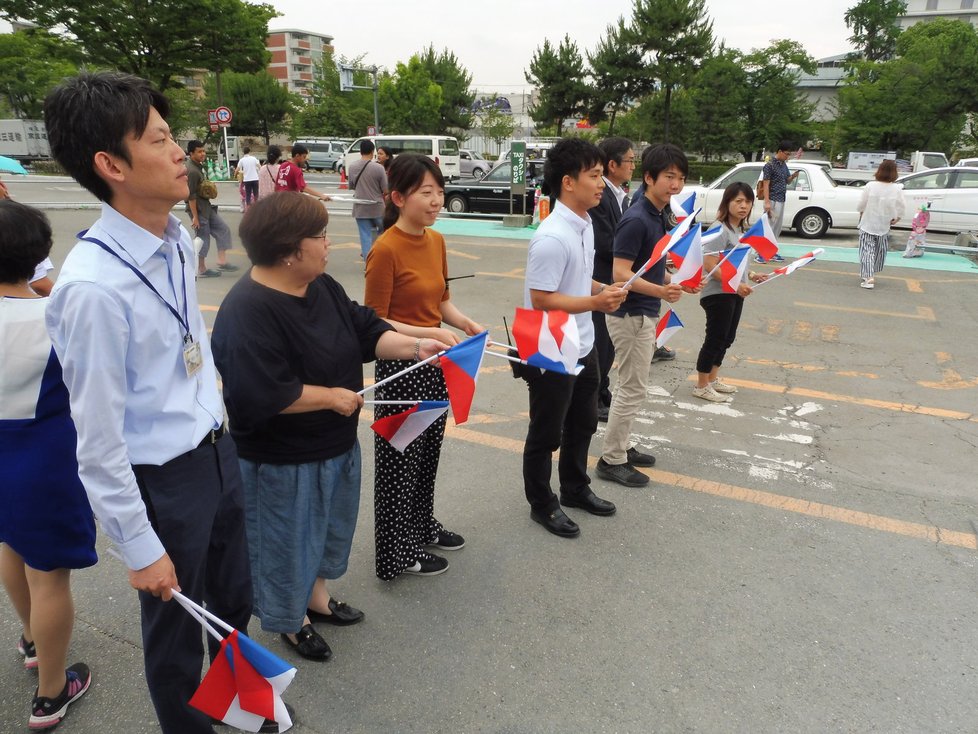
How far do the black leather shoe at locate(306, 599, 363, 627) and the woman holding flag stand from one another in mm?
3217

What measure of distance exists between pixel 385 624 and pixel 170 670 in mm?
1032

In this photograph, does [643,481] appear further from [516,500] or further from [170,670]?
[170,670]

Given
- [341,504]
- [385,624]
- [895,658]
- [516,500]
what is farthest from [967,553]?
[341,504]

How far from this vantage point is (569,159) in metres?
3.04

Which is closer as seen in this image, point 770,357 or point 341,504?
point 341,504

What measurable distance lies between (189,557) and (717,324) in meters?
4.10

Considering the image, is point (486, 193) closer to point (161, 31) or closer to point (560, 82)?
point (161, 31)

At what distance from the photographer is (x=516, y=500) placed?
3754 millimetres

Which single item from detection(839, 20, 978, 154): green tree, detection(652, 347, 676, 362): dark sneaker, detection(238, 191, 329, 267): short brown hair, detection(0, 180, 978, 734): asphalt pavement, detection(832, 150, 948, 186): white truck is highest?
detection(839, 20, 978, 154): green tree

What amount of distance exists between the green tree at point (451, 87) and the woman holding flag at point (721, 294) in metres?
51.4

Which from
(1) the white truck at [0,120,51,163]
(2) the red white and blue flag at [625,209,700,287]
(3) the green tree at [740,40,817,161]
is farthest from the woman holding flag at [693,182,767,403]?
(1) the white truck at [0,120,51,163]

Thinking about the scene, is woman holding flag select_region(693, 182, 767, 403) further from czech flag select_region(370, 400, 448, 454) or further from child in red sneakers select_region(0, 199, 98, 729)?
child in red sneakers select_region(0, 199, 98, 729)

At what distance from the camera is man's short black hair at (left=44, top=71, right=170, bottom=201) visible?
Answer: 1464 millimetres

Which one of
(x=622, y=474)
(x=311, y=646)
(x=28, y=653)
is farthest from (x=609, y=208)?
(x=28, y=653)
